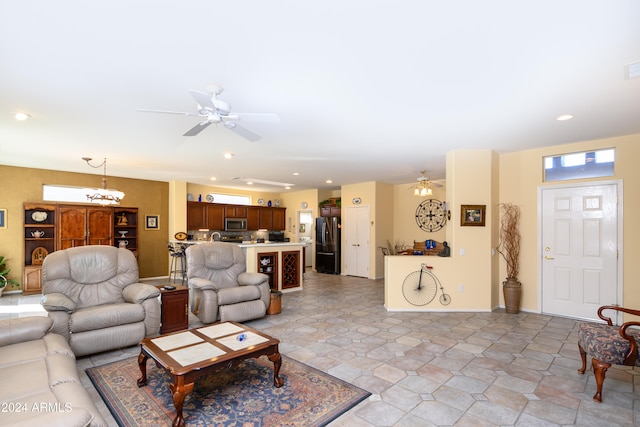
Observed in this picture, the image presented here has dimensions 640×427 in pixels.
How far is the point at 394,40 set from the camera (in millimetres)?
2139

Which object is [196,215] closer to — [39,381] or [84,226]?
[84,226]

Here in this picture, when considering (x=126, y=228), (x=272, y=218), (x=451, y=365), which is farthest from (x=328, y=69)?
(x=272, y=218)

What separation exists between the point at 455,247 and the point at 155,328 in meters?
4.50

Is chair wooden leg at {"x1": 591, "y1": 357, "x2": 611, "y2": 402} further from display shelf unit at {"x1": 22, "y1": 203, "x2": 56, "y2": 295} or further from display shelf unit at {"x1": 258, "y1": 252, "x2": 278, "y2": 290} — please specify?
display shelf unit at {"x1": 22, "y1": 203, "x2": 56, "y2": 295}

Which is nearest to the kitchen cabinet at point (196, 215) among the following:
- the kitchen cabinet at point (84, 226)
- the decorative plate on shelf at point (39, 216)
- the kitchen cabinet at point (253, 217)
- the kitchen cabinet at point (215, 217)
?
the kitchen cabinet at point (215, 217)

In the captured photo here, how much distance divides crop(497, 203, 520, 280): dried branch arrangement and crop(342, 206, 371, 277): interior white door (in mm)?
3479

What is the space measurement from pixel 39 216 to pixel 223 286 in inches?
193

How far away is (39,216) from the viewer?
6.65 meters

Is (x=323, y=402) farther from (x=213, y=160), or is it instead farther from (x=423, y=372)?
(x=213, y=160)

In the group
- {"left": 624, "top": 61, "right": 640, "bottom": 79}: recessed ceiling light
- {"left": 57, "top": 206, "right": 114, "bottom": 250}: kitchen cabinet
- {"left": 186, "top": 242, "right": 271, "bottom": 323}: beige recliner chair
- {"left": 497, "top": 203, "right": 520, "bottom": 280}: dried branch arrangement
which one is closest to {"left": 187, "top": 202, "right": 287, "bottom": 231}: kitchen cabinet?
{"left": 57, "top": 206, "right": 114, "bottom": 250}: kitchen cabinet

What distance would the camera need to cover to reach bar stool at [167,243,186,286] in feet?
24.9

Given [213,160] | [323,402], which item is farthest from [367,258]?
[323,402]

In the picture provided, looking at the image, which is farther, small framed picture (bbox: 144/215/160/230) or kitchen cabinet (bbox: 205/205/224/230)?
kitchen cabinet (bbox: 205/205/224/230)

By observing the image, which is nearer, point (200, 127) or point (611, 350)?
point (611, 350)
